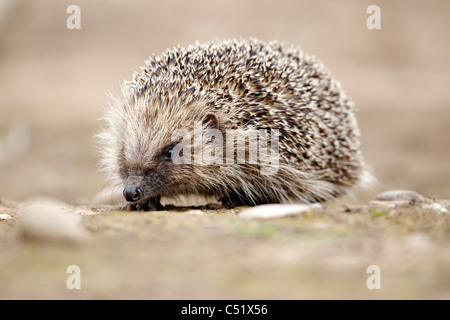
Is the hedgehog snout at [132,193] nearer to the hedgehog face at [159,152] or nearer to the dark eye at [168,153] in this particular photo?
the hedgehog face at [159,152]

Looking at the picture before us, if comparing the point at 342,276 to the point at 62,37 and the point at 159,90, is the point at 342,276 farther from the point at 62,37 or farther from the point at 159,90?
the point at 62,37

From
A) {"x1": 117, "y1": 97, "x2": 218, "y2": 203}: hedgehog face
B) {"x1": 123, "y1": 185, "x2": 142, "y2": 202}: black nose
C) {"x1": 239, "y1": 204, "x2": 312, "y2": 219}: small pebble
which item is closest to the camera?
{"x1": 239, "y1": 204, "x2": 312, "y2": 219}: small pebble

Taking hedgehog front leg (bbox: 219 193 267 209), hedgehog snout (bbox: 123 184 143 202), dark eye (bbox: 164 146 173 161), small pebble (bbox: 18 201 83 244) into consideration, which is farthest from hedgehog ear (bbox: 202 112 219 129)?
small pebble (bbox: 18 201 83 244)

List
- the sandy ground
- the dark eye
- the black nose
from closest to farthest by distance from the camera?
1. the sandy ground
2. the black nose
3. the dark eye

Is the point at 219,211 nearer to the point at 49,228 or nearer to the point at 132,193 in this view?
the point at 132,193

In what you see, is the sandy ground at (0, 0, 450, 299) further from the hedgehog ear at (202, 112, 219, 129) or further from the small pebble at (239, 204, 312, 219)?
the hedgehog ear at (202, 112, 219, 129)
